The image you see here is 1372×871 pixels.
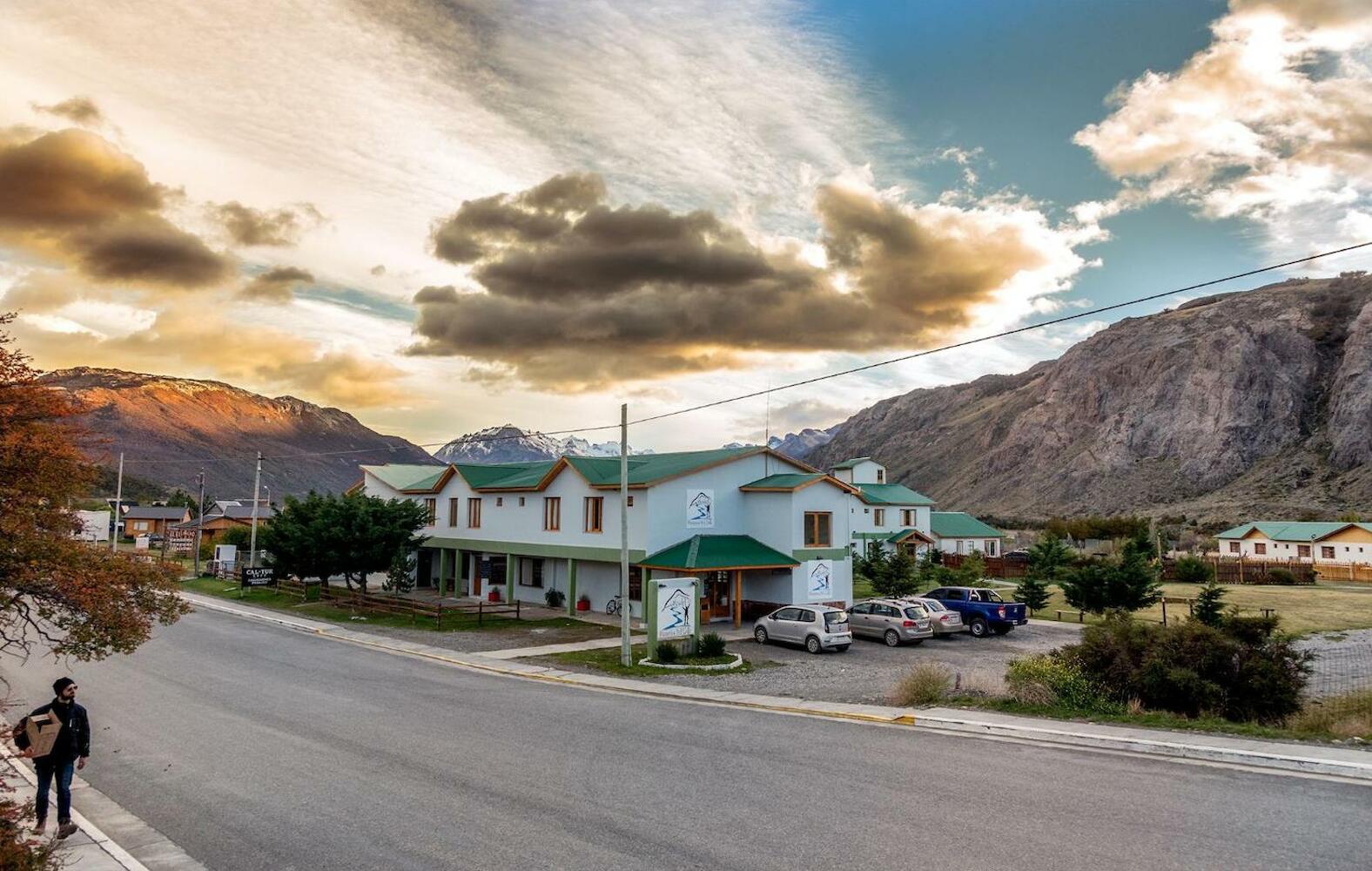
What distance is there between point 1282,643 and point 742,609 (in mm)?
22859

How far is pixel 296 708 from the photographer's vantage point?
18531 millimetres

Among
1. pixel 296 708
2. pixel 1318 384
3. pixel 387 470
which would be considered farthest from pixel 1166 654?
pixel 1318 384

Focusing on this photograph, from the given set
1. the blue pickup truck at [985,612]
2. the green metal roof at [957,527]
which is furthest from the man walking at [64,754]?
the green metal roof at [957,527]

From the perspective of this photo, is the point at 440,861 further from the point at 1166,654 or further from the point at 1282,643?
the point at 1282,643

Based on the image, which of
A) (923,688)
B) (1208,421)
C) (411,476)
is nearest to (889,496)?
(411,476)

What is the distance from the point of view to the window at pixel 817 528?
37281 millimetres

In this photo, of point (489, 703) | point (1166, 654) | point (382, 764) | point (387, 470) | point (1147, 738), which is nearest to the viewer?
point (382, 764)

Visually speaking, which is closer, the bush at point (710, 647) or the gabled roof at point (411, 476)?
the bush at point (710, 647)

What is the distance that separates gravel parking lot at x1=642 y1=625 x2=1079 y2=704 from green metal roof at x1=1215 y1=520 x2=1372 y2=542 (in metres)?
56.1

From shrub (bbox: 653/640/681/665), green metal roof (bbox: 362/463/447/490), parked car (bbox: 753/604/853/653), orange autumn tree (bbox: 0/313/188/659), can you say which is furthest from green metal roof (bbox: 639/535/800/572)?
orange autumn tree (bbox: 0/313/188/659)

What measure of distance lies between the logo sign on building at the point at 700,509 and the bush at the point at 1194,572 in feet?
137

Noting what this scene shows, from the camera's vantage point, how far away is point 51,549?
9.73 m

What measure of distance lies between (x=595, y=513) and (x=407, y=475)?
24.3 metres

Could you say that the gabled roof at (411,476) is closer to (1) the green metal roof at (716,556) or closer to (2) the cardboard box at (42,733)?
(1) the green metal roof at (716,556)
